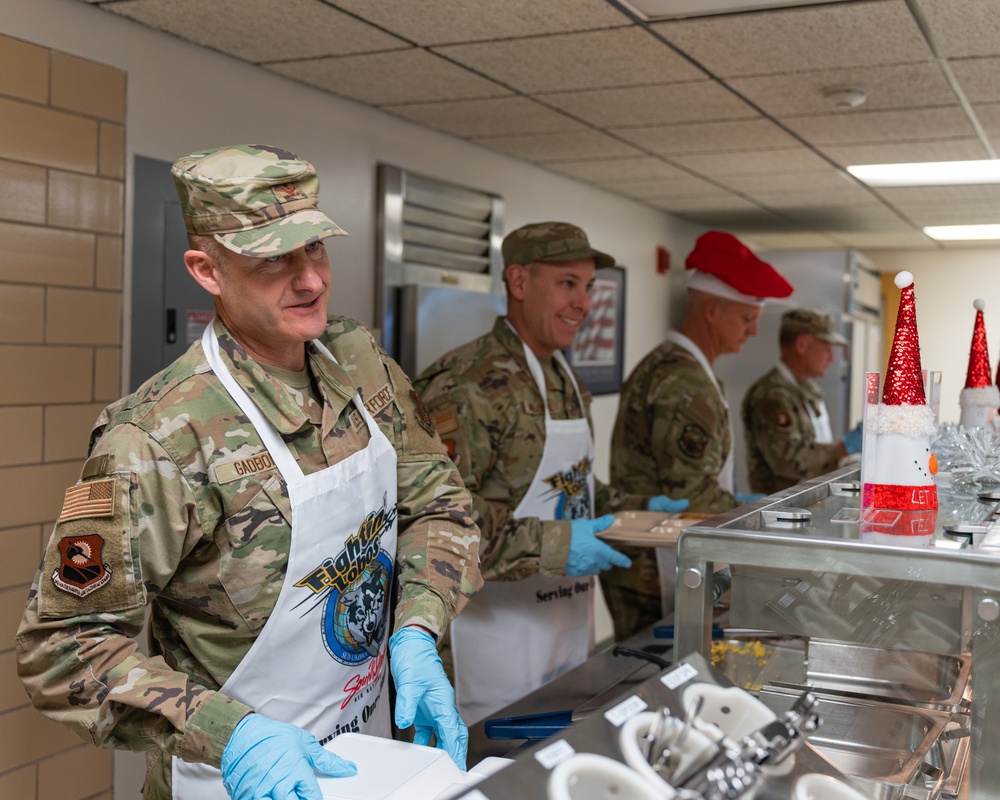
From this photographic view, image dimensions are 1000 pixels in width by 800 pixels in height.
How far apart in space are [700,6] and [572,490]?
47.5 inches

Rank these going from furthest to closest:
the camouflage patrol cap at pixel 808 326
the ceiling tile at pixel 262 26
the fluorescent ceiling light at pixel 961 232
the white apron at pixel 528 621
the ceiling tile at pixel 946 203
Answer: the fluorescent ceiling light at pixel 961 232
the camouflage patrol cap at pixel 808 326
the ceiling tile at pixel 946 203
the white apron at pixel 528 621
the ceiling tile at pixel 262 26

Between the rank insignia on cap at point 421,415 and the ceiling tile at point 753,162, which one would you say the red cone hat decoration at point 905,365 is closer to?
the rank insignia on cap at point 421,415

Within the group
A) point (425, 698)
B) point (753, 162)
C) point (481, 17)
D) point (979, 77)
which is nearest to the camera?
point (425, 698)

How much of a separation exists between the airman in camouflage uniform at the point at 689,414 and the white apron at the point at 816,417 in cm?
98

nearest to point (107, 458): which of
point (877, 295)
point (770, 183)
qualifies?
point (770, 183)

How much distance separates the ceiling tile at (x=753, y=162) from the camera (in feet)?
12.2

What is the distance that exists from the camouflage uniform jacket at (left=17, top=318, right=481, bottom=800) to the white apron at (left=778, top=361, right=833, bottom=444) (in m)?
3.08

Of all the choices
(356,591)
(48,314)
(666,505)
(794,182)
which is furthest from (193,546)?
(794,182)

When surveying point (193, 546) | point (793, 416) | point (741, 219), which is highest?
point (741, 219)

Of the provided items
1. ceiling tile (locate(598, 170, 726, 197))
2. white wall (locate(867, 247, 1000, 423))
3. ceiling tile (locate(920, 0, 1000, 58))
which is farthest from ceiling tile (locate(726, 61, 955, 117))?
white wall (locate(867, 247, 1000, 423))

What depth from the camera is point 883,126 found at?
3223 millimetres

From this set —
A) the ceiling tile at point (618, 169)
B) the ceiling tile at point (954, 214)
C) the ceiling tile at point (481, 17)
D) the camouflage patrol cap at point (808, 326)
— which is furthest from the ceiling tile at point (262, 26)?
the ceiling tile at point (954, 214)

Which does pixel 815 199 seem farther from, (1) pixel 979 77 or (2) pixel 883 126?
(1) pixel 979 77

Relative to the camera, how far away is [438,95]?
293 cm
